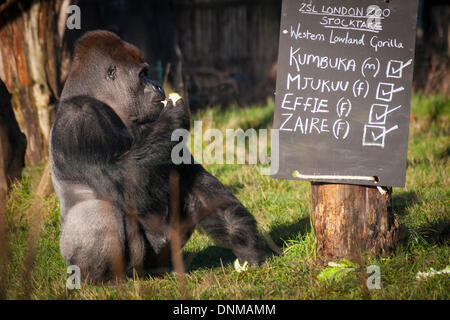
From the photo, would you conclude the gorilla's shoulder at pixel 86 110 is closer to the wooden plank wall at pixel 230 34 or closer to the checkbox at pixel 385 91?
the checkbox at pixel 385 91

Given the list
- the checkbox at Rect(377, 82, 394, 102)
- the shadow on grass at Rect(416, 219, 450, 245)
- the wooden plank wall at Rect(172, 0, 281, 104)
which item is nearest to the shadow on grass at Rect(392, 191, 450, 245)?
the shadow on grass at Rect(416, 219, 450, 245)

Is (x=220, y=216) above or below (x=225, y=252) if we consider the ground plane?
above

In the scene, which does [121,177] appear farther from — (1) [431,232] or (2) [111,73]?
(1) [431,232]

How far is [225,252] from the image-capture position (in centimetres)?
421

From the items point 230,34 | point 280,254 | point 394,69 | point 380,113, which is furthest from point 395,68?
point 230,34

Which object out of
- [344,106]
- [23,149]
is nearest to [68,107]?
[344,106]

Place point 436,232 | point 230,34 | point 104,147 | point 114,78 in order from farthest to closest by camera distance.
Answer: point 230,34, point 436,232, point 114,78, point 104,147

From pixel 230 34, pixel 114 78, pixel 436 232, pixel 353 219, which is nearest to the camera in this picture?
pixel 353 219

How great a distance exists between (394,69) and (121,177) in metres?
1.85

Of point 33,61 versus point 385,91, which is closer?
point 385,91

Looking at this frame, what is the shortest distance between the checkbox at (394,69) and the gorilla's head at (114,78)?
1546mm

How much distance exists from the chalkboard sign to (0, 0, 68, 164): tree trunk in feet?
11.3

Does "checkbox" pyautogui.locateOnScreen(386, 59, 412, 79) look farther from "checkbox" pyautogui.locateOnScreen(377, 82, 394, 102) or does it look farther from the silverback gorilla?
the silverback gorilla
